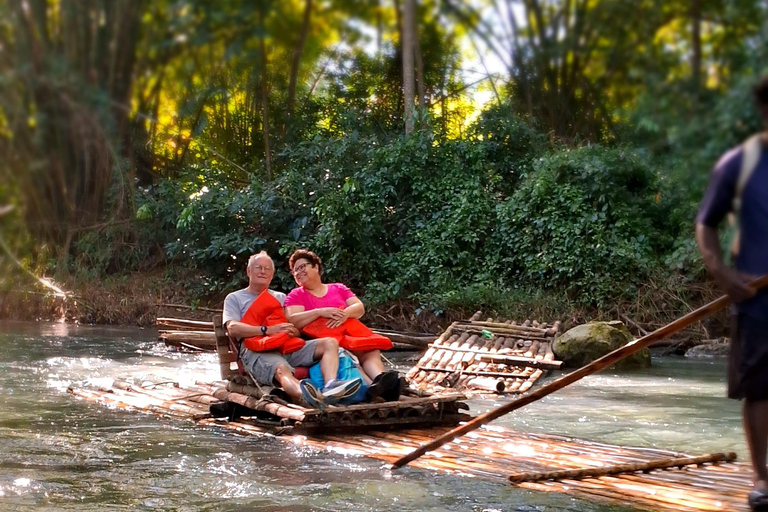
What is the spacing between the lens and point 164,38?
1.93 ft

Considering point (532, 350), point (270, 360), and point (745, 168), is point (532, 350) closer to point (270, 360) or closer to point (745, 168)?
point (270, 360)

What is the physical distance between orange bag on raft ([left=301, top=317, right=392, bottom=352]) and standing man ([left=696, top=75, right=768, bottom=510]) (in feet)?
9.34

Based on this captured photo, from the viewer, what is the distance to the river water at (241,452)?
117 inches

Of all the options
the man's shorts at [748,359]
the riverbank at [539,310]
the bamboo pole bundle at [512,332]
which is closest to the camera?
the man's shorts at [748,359]

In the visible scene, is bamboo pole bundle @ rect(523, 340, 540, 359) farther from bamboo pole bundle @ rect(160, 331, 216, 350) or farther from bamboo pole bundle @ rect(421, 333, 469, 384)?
bamboo pole bundle @ rect(160, 331, 216, 350)

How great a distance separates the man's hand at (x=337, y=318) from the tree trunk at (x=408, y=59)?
3850 millimetres

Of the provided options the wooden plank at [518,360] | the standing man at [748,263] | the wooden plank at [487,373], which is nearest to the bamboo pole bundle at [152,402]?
the wooden plank at [487,373]

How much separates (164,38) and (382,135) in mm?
416

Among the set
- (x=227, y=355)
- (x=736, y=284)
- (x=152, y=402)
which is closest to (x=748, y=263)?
(x=736, y=284)

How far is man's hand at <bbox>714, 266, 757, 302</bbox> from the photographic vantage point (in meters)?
1.19

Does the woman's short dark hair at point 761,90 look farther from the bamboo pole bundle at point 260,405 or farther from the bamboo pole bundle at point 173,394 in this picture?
the bamboo pole bundle at point 173,394

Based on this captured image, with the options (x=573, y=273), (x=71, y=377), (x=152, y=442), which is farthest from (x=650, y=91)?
(x=573, y=273)

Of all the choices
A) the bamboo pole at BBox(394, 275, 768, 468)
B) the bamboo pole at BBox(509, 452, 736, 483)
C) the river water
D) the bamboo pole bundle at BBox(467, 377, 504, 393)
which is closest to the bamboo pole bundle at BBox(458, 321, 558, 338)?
the river water

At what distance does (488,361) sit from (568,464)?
4.16m
